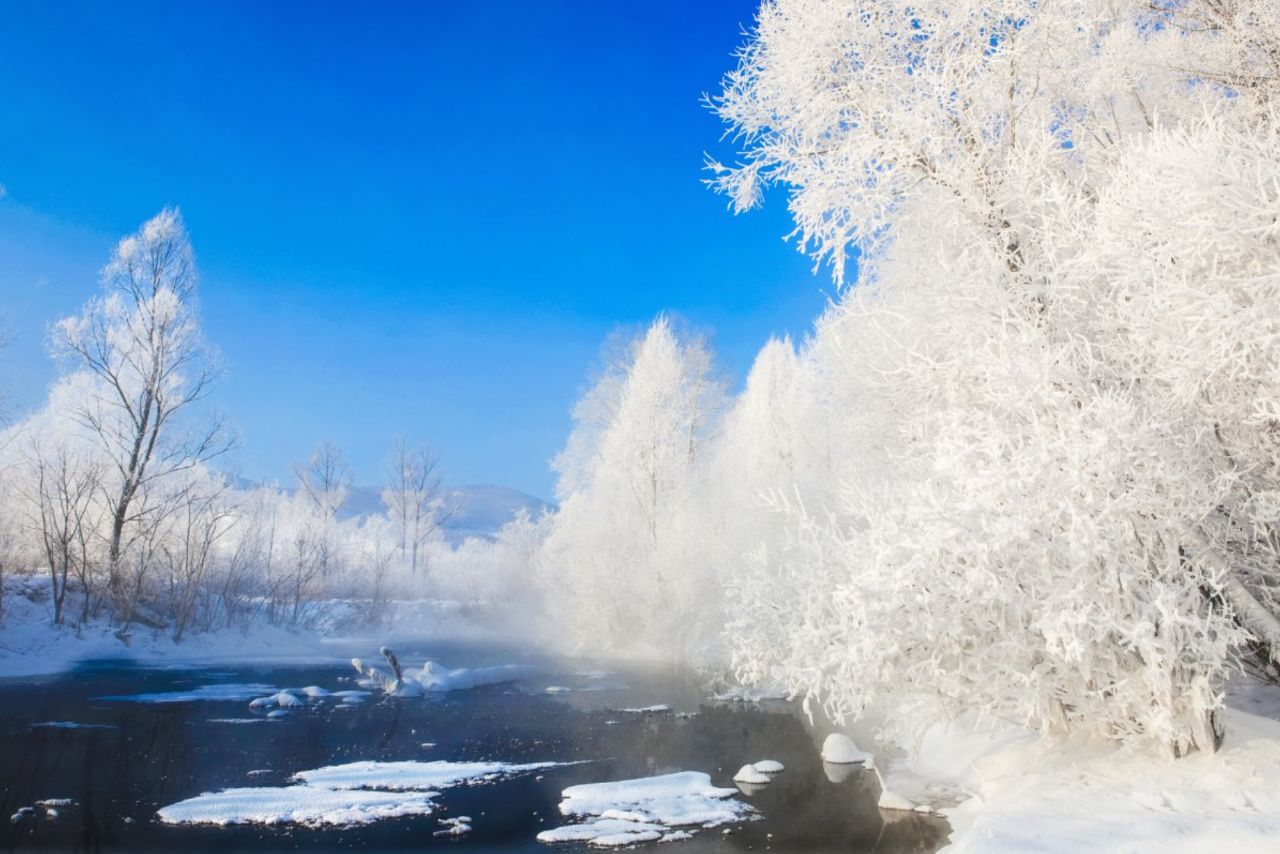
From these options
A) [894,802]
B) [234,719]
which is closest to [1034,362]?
[894,802]

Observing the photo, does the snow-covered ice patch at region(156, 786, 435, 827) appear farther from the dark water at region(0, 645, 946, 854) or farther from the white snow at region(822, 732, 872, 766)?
the white snow at region(822, 732, 872, 766)

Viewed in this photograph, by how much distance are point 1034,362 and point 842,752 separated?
6.53 metres

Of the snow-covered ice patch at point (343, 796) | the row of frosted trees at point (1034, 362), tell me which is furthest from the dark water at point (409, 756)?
the row of frosted trees at point (1034, 362)

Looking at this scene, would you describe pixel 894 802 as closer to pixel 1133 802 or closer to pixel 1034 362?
pixel 1133 802

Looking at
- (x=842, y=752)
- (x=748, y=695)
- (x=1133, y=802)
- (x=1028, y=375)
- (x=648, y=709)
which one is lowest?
(x=748, y=695)

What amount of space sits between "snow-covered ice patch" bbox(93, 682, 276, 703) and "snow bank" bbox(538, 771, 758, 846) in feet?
30.2

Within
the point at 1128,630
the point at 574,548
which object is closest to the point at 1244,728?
the point at 1128,630

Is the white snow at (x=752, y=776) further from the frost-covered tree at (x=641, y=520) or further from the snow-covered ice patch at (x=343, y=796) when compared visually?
the frost-covered tree at (x=641, y=520)

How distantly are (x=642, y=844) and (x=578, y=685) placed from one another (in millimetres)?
11199

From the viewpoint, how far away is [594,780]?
29.1ft

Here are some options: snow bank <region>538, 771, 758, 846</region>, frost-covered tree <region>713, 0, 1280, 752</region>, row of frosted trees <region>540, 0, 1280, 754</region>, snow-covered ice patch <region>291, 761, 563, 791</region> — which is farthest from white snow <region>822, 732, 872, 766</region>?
snow-covered ice patch <region>291, 761, 563, 791</region>

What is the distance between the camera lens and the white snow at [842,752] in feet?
32.5

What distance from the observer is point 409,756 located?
32.5 feet

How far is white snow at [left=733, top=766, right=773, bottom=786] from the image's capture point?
888 cm
